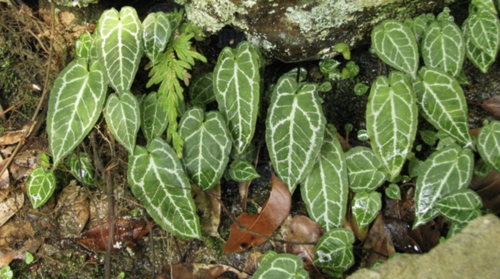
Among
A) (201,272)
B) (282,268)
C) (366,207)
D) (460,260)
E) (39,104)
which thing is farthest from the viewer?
(39,104)

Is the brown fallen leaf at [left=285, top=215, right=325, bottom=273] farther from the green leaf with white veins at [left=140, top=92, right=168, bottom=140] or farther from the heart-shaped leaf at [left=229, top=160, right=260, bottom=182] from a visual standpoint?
the green leaf with white veins at [left=140, top=92, right=168, bottom=140]

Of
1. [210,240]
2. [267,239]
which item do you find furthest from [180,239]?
[267,239]

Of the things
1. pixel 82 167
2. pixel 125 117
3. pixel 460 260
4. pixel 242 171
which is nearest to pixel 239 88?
pixel 242 171

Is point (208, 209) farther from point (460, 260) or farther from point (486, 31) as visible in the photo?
point (486, 31)

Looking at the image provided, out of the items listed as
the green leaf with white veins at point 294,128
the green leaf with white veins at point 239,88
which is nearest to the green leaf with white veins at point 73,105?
the green leaf with white veins at point 239,88

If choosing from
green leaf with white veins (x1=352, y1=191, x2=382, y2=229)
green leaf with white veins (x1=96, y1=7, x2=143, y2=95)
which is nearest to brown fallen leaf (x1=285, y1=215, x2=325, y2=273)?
green leaf with white veins (x1=352, y1=191, x2=382, y2=229)
